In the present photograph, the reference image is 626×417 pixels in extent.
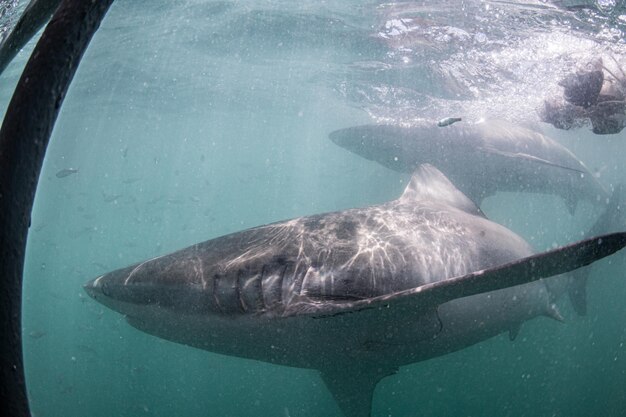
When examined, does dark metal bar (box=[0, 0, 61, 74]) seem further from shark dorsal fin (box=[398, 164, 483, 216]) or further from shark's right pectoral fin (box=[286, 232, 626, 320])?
shark dorsal fin (box=[398, 164, 483, 216])

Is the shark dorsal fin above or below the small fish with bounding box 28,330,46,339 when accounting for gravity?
above

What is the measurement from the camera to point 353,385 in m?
5.65

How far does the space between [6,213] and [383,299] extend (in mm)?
2601

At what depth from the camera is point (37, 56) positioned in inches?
37.6

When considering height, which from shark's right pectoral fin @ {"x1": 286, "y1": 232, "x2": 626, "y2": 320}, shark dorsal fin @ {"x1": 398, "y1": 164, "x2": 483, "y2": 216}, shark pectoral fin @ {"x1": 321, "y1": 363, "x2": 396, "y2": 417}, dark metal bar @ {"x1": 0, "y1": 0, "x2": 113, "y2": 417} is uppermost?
dark metal bar @ {"x1": 0, "y1": 0, "x2": 113, "y2": 417}

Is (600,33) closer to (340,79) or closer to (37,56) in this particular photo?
(340,79)

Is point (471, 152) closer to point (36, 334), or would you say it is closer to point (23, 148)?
point (23, 148)

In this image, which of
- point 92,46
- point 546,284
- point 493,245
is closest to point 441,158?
point 546,284

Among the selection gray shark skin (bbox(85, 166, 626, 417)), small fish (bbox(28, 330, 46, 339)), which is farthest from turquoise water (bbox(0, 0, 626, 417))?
gray shark skin (bbox(85, 166, 626, 417))

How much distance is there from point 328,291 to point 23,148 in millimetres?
3189

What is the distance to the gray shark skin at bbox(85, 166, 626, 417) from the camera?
3.77 metres

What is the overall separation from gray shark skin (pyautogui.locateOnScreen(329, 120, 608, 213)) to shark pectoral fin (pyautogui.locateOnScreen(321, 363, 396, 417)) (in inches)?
334

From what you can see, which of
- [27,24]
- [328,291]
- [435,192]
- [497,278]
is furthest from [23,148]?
[435,192]

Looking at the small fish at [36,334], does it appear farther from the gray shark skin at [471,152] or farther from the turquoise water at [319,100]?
the gray shark skin at [471,152]
